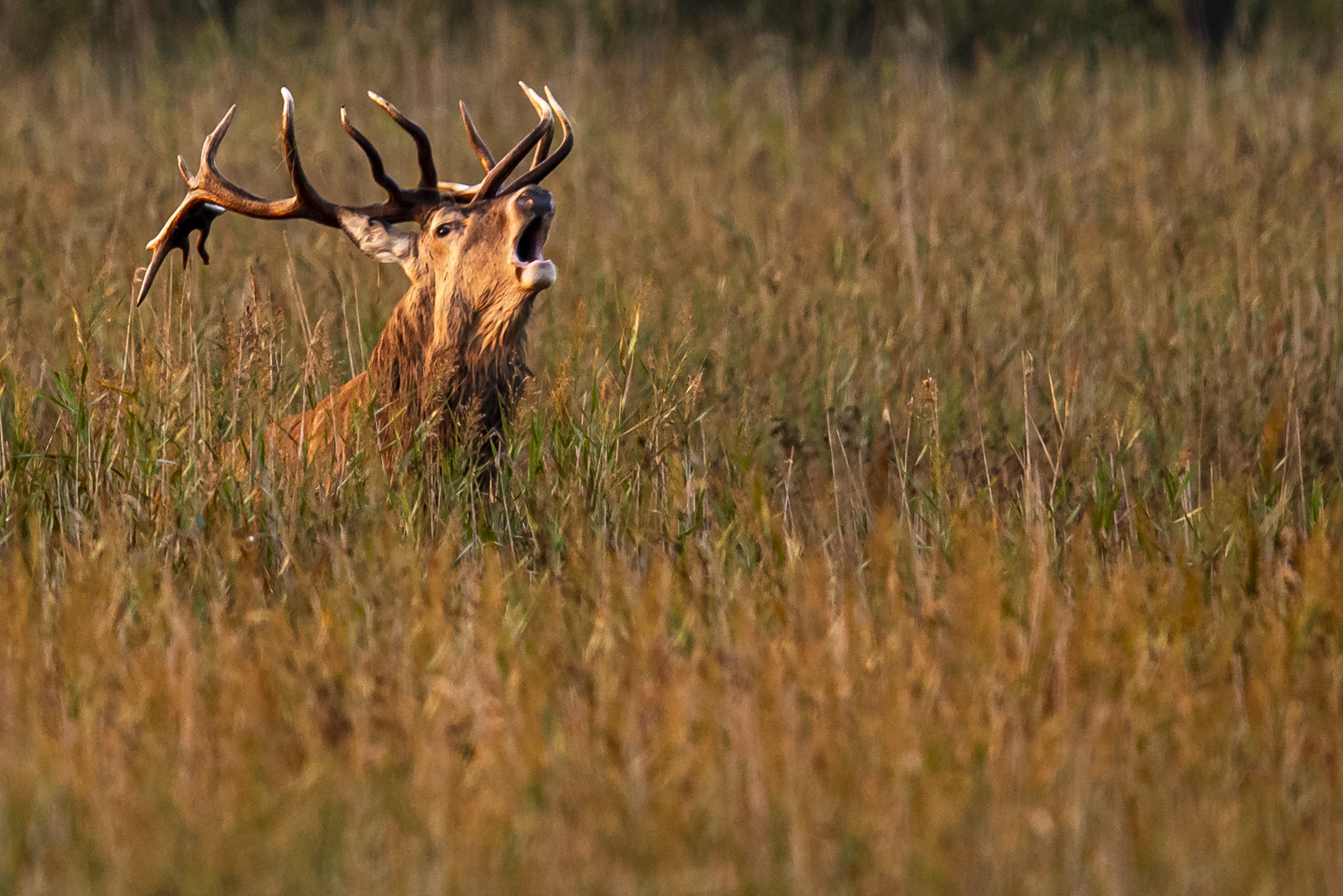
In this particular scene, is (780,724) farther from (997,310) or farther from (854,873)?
(997,310)

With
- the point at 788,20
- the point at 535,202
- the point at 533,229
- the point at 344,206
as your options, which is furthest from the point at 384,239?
the point at 788,20

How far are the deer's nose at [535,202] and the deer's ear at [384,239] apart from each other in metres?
0.51

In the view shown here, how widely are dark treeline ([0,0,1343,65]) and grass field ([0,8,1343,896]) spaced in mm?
5418

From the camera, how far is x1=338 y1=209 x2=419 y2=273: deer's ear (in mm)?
4902

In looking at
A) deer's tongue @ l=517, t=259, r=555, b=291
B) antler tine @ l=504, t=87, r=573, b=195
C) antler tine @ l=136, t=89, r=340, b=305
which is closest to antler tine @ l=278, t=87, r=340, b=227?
antler tine @ l=136, t=89, r=340, b=305

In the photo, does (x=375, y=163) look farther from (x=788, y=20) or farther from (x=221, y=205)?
(x=788, y=20)

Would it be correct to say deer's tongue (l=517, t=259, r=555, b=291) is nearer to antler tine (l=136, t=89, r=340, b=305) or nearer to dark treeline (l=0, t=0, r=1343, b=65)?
antler tine (l=136, t=89, r=340, b=305)

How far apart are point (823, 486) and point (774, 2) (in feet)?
34.3

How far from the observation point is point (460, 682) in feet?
8.98

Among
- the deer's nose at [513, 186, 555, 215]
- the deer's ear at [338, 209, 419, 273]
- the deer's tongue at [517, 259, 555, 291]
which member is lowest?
the deer's tongue at [517, 259, 555, 291]

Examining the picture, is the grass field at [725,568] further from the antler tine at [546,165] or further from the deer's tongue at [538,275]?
the antler tine at [546,165]

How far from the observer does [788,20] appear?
46.9 feet

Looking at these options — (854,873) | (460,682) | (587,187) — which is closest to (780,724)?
(854,873)

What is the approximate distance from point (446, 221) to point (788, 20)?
10.1 meters
